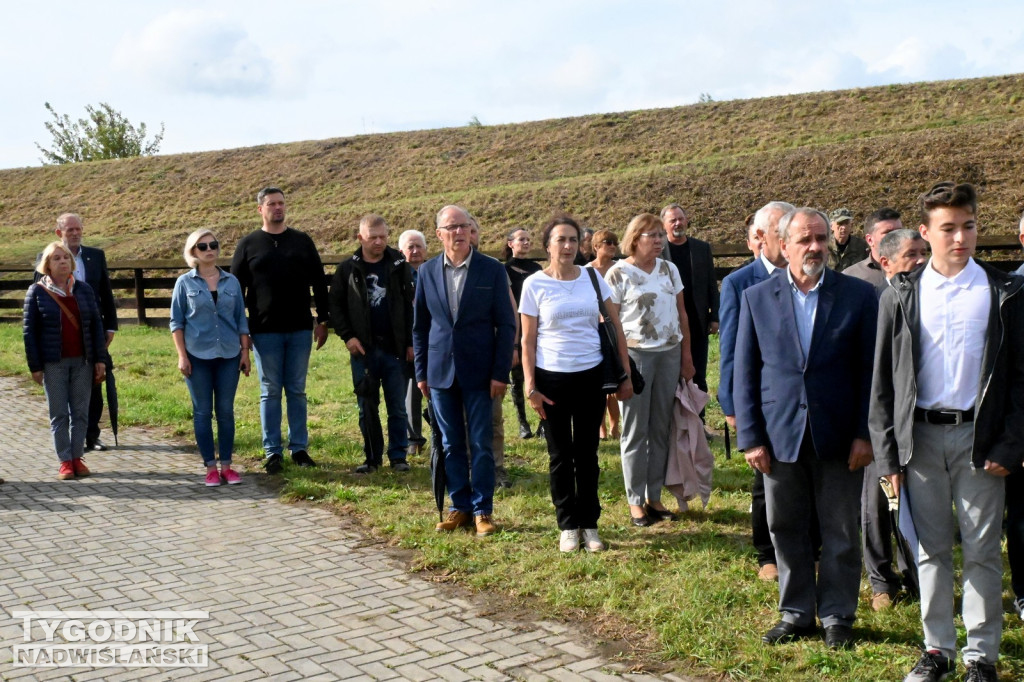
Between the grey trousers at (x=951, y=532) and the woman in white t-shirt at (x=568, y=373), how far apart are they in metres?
2.29

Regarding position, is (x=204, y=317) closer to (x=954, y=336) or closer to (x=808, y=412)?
(x=808, y=412)

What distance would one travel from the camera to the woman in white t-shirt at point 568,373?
6.29 metres

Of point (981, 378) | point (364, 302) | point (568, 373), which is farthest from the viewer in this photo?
point (364, 302)

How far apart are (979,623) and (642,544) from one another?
244 cm

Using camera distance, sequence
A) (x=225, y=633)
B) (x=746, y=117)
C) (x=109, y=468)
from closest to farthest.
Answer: (x=225, y=633)
(x=109, y=468)
(x=746, y=117)

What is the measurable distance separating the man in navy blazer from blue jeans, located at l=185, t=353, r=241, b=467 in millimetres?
2256

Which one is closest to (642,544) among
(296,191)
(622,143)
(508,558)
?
(508,558)

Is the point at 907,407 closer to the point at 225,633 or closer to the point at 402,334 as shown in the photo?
the point at 225,633

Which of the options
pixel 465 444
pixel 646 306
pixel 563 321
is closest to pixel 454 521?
pixel 465 444

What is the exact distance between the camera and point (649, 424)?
23.1 feet

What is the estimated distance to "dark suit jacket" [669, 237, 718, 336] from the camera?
28.3 feet

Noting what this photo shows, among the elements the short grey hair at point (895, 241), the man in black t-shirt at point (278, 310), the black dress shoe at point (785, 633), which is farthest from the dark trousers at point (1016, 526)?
the man in black t-shirt at point (278, 310)

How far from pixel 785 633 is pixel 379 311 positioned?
15.6 feet

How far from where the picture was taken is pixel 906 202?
23125 mm
